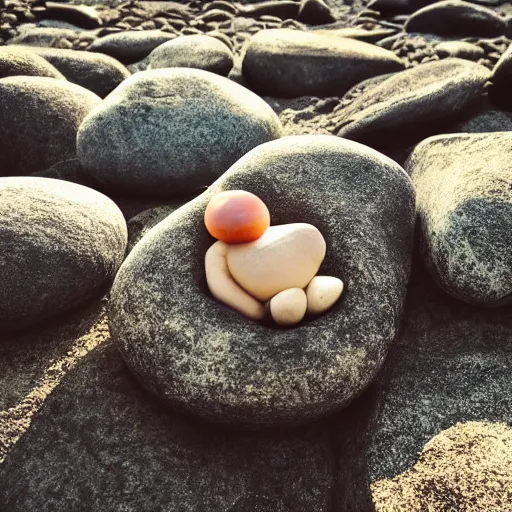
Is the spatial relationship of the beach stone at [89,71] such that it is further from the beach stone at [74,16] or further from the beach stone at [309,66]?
the beach stone at [74,16]

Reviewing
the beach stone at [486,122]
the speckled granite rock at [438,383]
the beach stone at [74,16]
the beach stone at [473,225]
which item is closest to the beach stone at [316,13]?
the beach stone at [74,16]

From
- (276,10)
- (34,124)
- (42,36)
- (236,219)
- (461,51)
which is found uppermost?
(236,219)

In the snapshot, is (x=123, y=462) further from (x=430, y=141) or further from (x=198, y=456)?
(x=430, y=141)

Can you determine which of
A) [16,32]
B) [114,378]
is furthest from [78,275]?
[16,32]

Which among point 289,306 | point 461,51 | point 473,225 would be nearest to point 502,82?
point 461,51

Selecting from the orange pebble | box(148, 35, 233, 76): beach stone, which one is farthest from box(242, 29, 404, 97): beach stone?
the orange pebble

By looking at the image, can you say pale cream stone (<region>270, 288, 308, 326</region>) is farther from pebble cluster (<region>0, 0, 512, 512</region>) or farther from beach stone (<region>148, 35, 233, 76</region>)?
beach stone (<region>148, 35, 233, 76</region>)

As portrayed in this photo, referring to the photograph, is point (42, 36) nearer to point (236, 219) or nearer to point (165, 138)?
point (165, 138)
